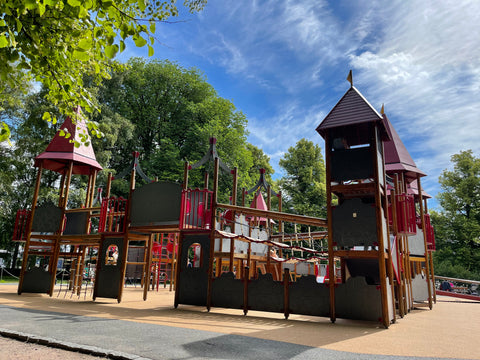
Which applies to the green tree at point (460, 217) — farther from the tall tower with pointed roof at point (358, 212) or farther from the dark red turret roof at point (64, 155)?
the dark red turret roof at point (64, 155)

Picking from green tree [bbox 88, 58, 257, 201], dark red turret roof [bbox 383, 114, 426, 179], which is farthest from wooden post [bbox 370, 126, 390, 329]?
green tree [bbox 88, 58, 257, 201]

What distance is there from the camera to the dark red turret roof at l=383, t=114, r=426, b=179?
13473 mm

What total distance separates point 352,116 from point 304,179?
87.0 feet

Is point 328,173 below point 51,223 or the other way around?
the other way around

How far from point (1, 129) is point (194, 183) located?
22061mm

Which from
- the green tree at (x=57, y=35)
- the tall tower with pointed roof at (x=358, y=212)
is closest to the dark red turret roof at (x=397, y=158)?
the tall tower with pointed roof at (x=358, y=212)

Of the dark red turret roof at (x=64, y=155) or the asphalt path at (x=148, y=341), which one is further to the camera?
the dark red turret roof at (x=64, y=155)

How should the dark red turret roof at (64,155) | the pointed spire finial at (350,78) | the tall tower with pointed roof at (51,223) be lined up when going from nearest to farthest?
the pointed spire finial at (350,78) → the tall tower with pointed roof at (51,223) → the dark red turret roof at (64,155)

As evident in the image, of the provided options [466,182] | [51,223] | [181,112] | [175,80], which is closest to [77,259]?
[51,223]

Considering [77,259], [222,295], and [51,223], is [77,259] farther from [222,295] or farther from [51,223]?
[222,295]

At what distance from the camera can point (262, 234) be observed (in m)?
15.9

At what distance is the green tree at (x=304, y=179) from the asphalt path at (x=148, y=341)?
1082 inches

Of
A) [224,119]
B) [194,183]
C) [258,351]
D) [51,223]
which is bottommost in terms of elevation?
[258,351]

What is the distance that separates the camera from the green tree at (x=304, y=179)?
3356 cm
